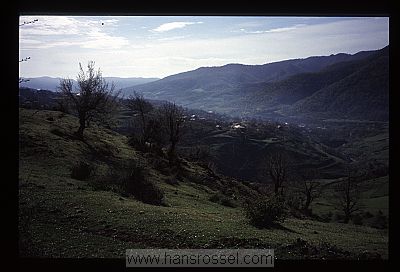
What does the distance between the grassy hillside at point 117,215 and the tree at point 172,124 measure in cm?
34

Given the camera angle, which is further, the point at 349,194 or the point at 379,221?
the point at 349,194

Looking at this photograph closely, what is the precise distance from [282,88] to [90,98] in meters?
2.52

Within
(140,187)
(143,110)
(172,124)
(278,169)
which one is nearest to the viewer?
(278,169)

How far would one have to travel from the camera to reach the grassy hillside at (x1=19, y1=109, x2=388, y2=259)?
3713 millimetres

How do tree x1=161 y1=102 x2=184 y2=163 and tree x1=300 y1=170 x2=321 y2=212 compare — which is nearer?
tree x1=161 y1=102 x2=184 y2=163

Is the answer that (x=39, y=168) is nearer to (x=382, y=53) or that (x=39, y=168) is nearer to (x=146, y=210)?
(x=146, y=210)

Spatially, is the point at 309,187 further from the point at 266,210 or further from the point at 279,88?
the point at 279,88

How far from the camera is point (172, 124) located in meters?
4.50

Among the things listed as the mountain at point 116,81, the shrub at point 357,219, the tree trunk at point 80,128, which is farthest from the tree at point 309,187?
the tree trunk at point 80,128

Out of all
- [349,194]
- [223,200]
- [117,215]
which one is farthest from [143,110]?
[349,194]

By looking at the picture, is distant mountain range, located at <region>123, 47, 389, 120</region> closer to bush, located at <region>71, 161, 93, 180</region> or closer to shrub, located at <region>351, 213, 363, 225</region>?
bush, located at <region>71, 161, 93, 180</region>

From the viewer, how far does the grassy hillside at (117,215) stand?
3713 mm

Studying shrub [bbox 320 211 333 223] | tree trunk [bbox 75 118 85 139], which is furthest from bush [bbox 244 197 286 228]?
tree trunk [bbox 75 118 85 139]

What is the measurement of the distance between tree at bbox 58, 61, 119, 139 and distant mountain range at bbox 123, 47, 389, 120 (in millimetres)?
375
